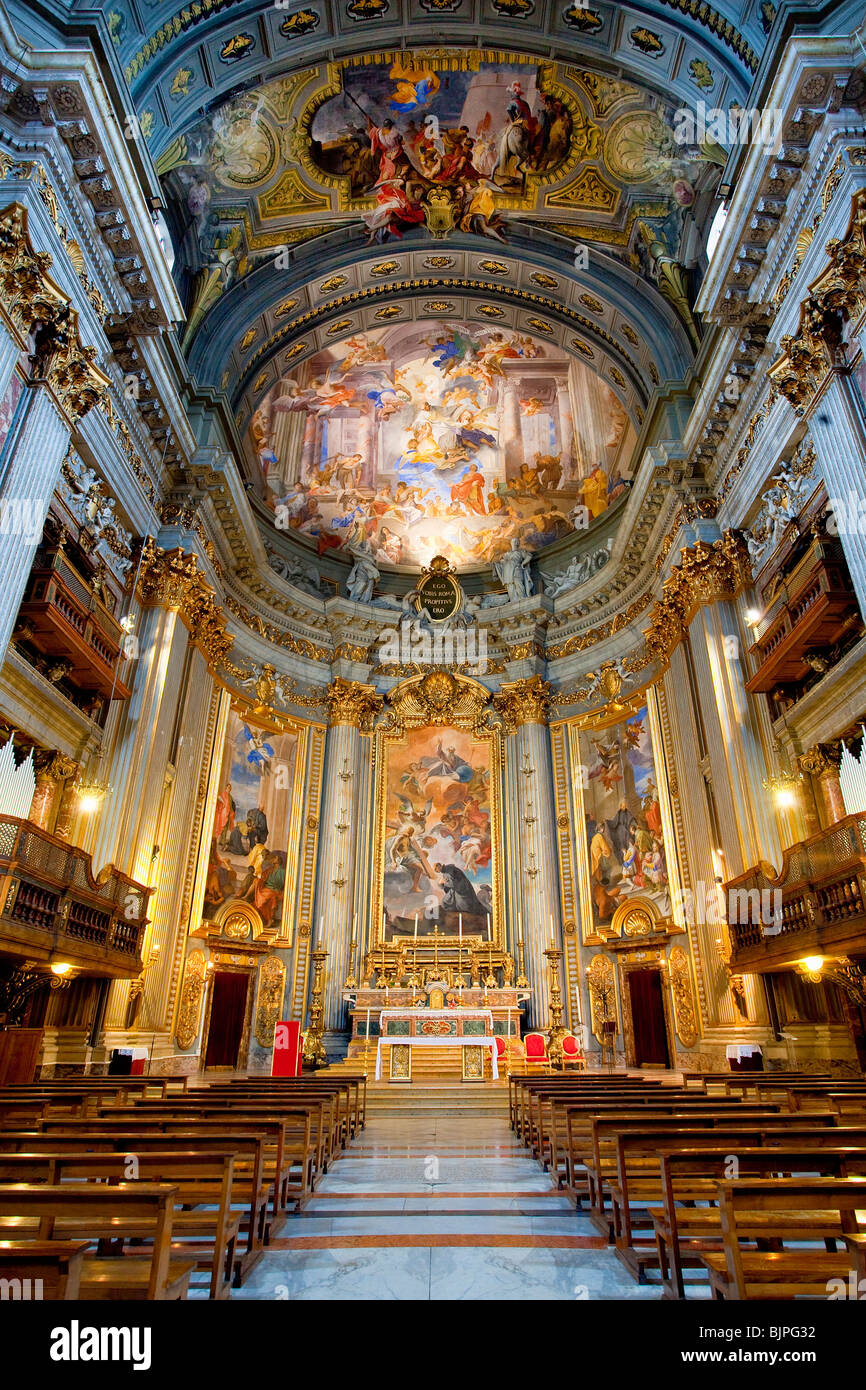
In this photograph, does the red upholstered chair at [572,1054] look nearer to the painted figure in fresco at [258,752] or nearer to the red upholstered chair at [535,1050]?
the red upholstered chair at [535,1050]

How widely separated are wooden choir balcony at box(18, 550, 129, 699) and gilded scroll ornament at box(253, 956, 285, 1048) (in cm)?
834

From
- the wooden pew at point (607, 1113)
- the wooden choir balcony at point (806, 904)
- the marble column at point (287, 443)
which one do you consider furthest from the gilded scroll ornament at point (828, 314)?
the marble column at point (287, 443)

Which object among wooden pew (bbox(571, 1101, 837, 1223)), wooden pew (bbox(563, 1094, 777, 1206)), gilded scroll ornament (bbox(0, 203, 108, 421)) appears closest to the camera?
wooden pew (bbox(571, 1101, 837, 1223))

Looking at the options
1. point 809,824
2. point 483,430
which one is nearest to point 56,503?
point 809,824

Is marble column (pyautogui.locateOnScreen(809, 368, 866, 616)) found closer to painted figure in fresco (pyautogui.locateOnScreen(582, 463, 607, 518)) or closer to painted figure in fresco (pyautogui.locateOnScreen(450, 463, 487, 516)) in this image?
painted figure in fresco (pyautogui.locateOnScreen(582, 463, 607, 518))

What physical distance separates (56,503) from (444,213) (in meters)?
12.4

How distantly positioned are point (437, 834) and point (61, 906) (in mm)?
13018

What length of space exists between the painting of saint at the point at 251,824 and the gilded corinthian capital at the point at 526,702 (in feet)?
19.9

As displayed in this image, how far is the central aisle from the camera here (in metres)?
3.71

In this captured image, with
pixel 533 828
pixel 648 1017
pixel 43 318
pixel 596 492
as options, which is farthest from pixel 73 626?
pixel 596 492

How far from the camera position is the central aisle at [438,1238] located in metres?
3.71

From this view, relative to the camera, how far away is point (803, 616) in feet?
34.9

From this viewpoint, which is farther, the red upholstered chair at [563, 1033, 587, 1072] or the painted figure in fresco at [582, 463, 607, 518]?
the painted figure in fresco at [582, 463, 607, 518]

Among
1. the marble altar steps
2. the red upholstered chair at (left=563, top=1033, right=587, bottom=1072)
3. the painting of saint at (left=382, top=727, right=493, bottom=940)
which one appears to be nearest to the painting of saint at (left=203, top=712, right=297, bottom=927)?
the painting of saint at (left=382, top=727, right=493, bottom=940)
